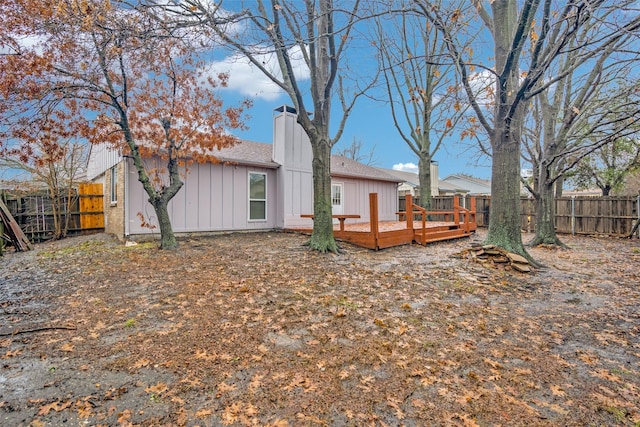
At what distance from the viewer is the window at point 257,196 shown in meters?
10.8

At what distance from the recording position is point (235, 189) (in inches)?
411

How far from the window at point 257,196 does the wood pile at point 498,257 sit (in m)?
6.70

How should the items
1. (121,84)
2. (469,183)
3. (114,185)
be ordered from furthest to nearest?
(469,183) → (114,185) → (121,84)

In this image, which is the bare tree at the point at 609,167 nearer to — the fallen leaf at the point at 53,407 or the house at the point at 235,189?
the house at the point at 235,189

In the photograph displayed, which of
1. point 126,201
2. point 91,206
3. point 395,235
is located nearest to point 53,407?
point 126,201

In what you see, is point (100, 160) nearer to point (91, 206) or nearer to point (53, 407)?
point (91, 206)

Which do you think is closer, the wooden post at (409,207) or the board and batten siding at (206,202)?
the board and batten siding at (206,202)

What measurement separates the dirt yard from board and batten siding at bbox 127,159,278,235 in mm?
3182

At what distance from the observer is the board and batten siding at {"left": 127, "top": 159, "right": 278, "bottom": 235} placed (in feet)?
29.0

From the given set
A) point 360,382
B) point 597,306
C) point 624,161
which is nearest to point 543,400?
→ point 360,382

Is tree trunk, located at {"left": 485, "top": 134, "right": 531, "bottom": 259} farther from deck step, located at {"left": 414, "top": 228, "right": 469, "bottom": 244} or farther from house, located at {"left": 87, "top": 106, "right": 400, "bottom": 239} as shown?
house, located at {"left": 87, "top": 106, "right": 400, "bottom": 239}

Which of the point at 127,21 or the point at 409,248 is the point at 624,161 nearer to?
the point at 409,248

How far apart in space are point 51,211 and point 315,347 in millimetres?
13001

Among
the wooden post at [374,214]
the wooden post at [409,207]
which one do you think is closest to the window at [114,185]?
the wooden post at [374,214]
